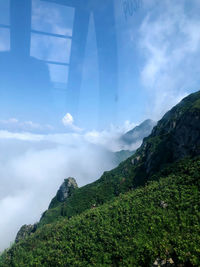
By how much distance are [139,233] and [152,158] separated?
3116cm

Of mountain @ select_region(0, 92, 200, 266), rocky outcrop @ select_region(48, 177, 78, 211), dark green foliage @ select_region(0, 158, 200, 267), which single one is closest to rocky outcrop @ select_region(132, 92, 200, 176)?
mountain @ select_region(0, 92, 200, 266)

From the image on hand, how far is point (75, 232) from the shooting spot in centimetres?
3119

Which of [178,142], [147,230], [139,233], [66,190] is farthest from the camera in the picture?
[66,190]

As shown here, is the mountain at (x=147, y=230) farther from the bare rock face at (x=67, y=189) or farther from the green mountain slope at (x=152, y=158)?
the bare rock face at (x=67, y=189)

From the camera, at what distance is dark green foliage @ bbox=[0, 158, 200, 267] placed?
17116 mm

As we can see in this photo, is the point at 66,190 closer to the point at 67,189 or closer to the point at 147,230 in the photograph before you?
the point at 67,189

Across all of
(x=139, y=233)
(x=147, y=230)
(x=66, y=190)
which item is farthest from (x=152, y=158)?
(x=66, y=190)

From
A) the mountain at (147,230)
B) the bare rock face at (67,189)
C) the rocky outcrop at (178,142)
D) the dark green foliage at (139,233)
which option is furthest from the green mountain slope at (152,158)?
the dark green foliage at (139,233)

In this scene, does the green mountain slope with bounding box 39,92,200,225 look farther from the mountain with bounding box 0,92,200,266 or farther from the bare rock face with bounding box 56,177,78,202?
the bare rock face with bounding box 56,177,78,202

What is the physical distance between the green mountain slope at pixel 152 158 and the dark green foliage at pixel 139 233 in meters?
7.99

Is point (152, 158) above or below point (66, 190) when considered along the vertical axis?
below

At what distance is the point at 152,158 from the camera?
51.5 meters

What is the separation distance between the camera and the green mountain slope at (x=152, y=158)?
4003 centimetres

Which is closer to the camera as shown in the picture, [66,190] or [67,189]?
[67,189]
